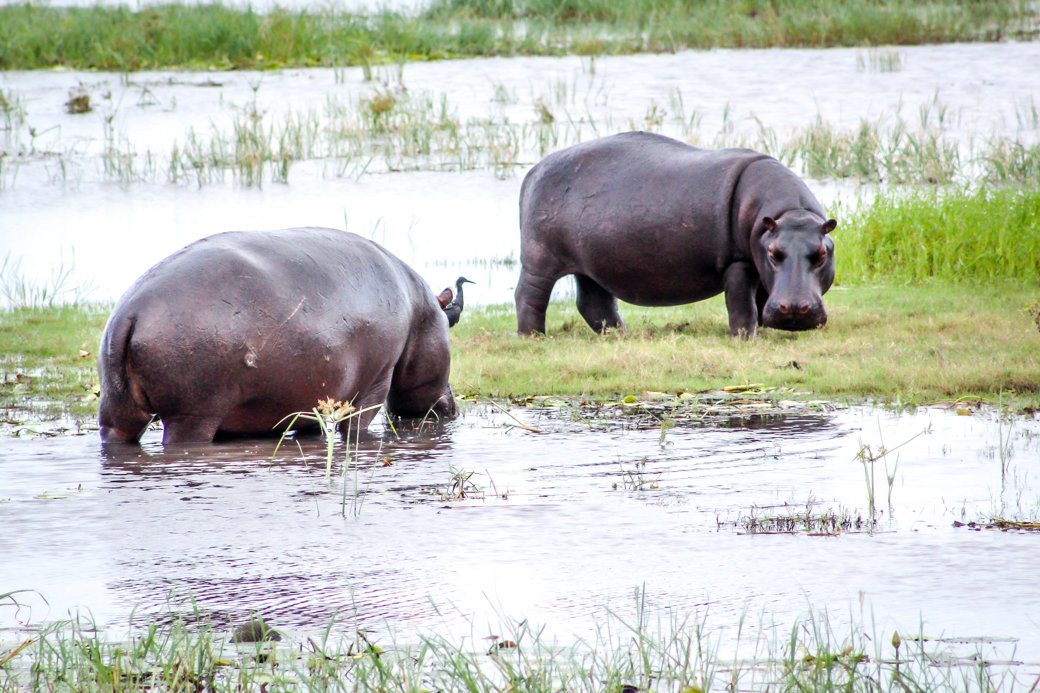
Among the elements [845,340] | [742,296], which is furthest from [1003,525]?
[742,296]

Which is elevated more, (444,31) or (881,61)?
(444,31)

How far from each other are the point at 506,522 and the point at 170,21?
2458 cm

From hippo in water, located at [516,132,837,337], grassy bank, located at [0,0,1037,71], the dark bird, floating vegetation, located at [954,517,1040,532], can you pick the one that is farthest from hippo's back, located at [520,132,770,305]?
grassy bank, located at [0,0,1037,71]

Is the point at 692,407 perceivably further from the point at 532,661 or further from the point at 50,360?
the point at 50,360

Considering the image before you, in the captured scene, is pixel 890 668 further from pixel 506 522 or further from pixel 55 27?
pixel 55 27

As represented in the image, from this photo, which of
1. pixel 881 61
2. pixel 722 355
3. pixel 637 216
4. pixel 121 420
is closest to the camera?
pixel 121 420

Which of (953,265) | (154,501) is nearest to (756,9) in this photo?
(953,265)

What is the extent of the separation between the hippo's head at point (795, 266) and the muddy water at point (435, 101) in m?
3.92

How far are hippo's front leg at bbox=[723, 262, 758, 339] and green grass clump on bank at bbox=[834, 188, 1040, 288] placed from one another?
289 centimetres

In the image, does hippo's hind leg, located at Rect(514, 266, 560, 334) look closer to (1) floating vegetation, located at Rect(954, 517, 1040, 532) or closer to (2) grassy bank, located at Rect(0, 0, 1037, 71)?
(1) floating vegetation, located at Rect(954, 517, 1040, 532)

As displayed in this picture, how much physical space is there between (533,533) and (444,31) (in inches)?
999

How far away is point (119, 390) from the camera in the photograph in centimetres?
561

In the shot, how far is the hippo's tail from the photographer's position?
545 cm

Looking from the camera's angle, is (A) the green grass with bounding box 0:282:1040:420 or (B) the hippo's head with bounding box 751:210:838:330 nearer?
(A) the green grass with bounding box 0:282:1040:420
